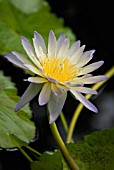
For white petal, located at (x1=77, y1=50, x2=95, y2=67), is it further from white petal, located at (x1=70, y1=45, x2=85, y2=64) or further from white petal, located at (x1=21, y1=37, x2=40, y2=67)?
white petal, located at (x1=21, y1=37, x2=40, y2=67)

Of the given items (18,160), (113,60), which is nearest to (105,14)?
(113,60)

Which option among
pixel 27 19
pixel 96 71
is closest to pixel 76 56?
pixel 27 19

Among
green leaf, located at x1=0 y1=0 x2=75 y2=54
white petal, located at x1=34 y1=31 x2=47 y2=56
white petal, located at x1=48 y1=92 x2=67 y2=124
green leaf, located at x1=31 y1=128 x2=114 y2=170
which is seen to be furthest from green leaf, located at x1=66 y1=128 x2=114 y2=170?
green leaf, located at x1=0 y1=0 x2=75 y2=54

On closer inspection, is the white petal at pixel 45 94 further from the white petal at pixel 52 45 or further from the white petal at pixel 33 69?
the white petal at pixel 52 45

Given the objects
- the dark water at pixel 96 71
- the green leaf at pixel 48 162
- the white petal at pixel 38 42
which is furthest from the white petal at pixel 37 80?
the dark water at pixel 96 71

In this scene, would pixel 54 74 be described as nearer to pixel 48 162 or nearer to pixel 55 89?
pixel 55 89

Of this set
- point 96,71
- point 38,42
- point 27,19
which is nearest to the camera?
point 38,42
